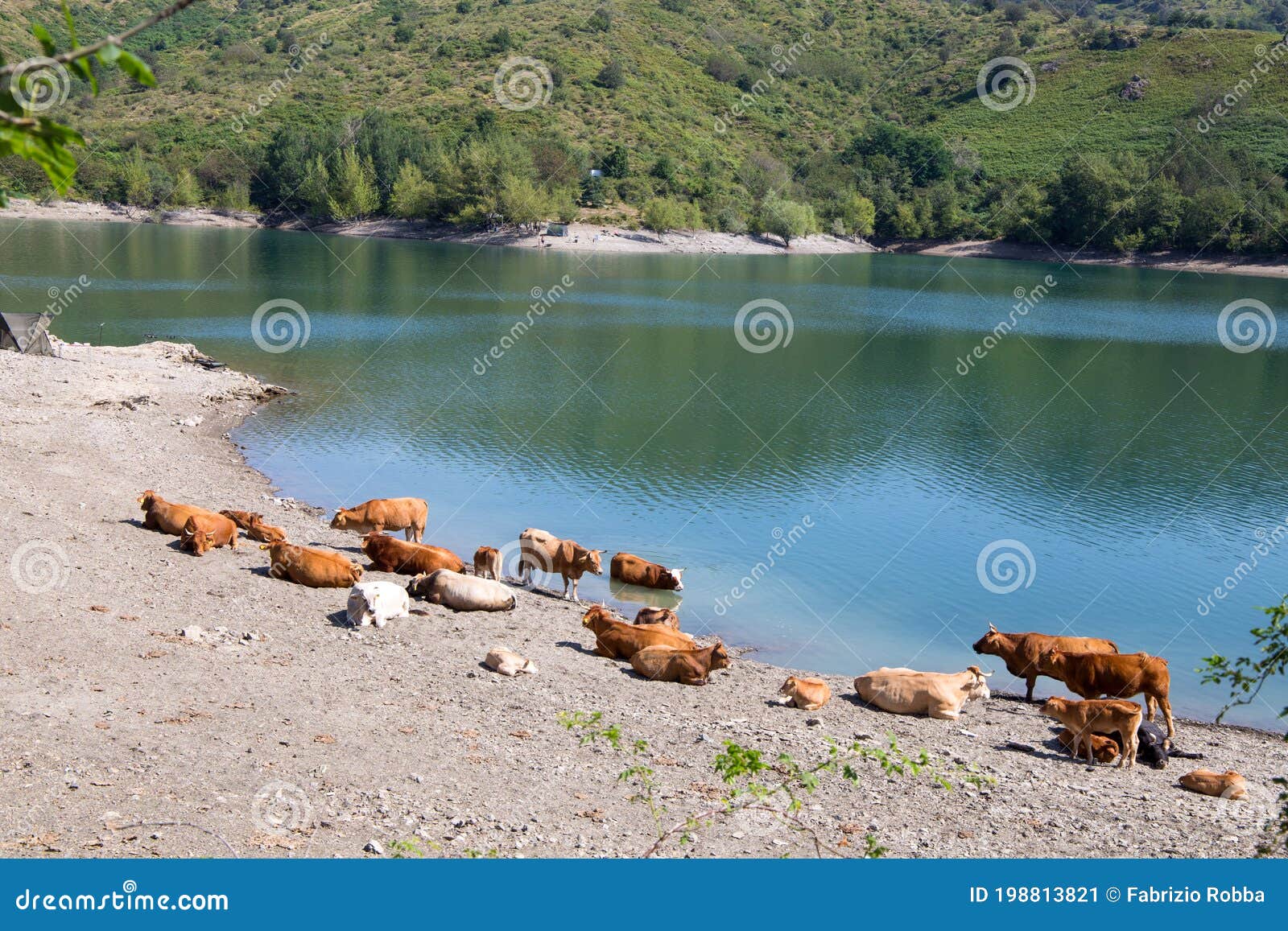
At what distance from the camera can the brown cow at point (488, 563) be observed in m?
16.6

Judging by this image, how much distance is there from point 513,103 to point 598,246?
155 ft

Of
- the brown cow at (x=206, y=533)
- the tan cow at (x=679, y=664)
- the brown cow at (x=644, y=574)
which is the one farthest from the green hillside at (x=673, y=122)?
the tan cow at (x=679, y=664)

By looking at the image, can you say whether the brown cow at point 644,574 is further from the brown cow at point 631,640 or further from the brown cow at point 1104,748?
the brown cow at point 1104,748

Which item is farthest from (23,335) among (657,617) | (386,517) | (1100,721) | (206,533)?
(1100,721)

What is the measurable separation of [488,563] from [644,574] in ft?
9.07

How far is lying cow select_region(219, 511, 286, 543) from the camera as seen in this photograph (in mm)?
16641

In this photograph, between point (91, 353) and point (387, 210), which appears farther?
point (387, 210)

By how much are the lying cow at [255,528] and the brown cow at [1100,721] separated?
1137 cm

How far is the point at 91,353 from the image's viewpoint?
3244 cm

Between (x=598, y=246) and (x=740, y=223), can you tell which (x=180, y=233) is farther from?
(x=740, y=223)

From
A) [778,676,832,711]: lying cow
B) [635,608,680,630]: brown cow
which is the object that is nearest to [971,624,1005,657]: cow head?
[778,676,832,711]: lying cow

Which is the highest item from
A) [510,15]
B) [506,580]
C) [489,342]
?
[510,15]

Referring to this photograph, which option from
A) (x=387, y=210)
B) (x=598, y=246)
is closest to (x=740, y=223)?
(x=598, y=246)

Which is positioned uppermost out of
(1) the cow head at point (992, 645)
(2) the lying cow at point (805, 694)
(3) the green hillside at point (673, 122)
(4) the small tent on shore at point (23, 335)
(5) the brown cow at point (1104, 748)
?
(3) the green hillside at point (673, 122)
